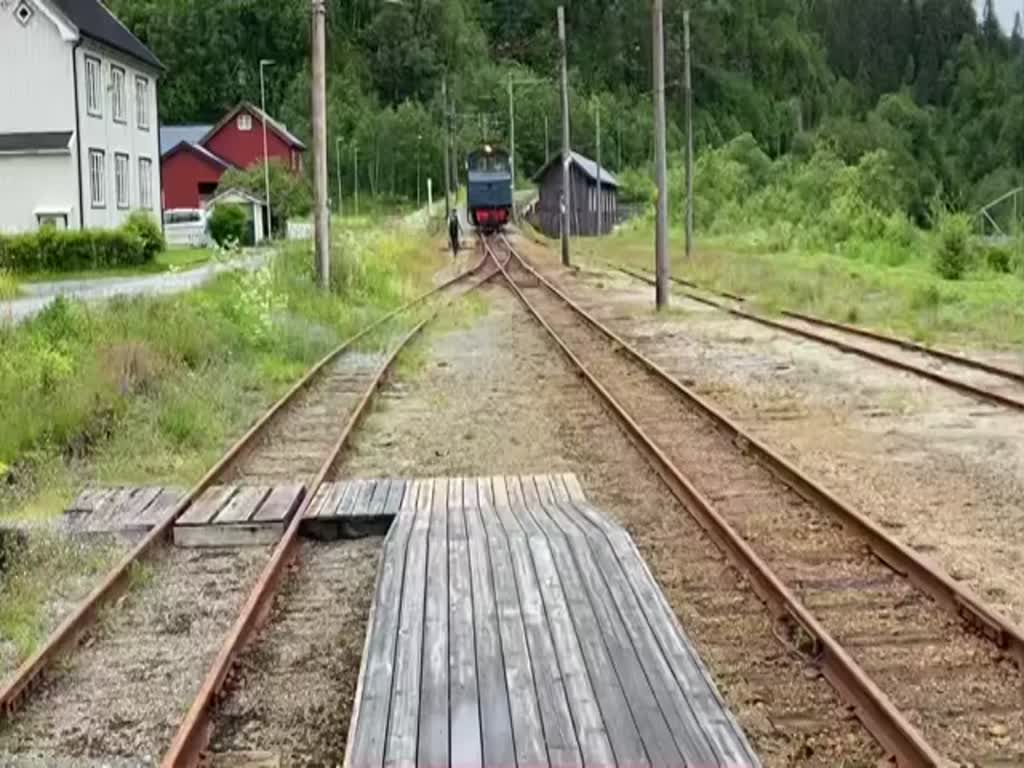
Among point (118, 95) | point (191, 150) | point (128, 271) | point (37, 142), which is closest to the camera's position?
point (128, 271)

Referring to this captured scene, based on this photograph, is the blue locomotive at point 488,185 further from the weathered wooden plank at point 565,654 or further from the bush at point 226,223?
the weathered wooden plank at point 565,654

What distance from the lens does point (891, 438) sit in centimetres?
1182

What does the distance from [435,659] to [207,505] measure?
3.93m

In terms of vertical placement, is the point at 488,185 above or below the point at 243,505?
above

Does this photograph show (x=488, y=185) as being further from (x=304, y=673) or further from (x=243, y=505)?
(x=304, y=673)

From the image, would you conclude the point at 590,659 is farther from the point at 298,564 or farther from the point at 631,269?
the point at 631,269

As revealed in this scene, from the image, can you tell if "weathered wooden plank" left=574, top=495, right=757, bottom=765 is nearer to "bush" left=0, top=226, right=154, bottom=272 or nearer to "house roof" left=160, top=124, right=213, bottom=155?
"bush" left=0, top=226, right=154, bottom=272

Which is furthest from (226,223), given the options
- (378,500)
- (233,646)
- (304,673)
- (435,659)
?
(435,659)

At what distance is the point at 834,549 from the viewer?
312 inches

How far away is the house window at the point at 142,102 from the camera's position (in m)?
47.5

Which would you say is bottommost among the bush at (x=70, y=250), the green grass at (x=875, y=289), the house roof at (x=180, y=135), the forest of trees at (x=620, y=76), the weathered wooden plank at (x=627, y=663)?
the weathered wooden plank at (x=627, y=663)

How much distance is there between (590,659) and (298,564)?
2.96 m

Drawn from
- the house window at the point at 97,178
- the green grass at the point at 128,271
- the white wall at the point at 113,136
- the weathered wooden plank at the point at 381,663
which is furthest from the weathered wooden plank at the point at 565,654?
the house window at the point at 97,178

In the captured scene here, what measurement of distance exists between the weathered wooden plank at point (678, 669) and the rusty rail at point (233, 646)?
165 centimetres
